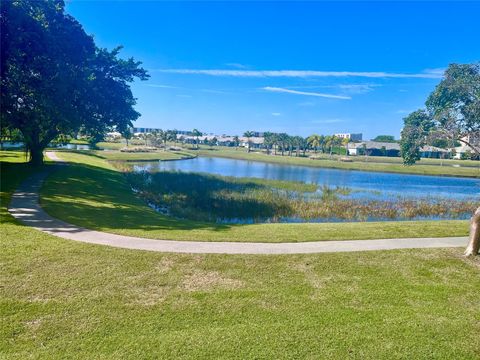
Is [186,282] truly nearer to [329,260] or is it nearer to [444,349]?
[329,260]

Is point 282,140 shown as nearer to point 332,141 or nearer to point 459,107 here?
point 332,141

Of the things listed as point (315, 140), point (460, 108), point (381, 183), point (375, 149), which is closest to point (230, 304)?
point (460, 108)

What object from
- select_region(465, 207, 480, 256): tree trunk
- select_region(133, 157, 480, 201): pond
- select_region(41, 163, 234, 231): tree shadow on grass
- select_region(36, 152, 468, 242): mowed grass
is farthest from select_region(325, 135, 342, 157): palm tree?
select_region(465, 207, 480, 256): tree trunk

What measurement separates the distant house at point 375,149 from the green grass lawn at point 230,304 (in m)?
106

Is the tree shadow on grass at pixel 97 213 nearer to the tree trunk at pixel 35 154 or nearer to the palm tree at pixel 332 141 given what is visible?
the tree trunk at pixel 35 154

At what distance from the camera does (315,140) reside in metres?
129

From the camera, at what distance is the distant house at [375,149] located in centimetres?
10978

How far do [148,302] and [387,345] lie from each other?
14.5 feet

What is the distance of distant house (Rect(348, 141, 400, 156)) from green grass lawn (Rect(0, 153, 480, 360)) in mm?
105950

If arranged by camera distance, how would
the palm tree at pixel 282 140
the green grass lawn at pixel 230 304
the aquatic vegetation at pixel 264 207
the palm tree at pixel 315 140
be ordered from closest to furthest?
the green grass lawn at pixel 230 304 < the aquatic vegetation at pixel 264 207 < the palm tree at pixel 282 140 < the palm tree at pixel 315 140

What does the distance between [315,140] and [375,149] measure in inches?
913

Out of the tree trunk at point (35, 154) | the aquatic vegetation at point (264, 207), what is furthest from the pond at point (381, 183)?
the tree trunk at point (35, 154)

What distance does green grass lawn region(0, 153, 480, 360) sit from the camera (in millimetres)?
5316

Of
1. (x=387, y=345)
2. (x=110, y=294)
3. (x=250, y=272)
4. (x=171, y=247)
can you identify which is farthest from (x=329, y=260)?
(x=110, y=294)
